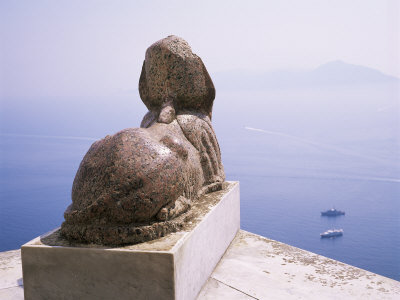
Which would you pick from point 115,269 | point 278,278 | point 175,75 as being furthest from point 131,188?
point 175,75

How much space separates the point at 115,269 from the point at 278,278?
170cm

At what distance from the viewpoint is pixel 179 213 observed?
370 centimetres

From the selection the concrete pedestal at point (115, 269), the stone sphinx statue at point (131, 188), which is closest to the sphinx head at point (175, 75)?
the stone sphinx statue at point (131, 188)

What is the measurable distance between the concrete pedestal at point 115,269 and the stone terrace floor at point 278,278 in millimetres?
461

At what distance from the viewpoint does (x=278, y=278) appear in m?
4.14

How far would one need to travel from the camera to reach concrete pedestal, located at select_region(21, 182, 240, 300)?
121 inches

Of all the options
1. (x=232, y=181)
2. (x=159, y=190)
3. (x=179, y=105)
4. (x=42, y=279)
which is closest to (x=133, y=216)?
(x=159, y=190)

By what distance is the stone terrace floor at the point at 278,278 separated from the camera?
12.6 ft

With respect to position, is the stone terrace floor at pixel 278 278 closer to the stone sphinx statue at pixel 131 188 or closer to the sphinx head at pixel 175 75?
the stone sphinx statue at pixel 131 188

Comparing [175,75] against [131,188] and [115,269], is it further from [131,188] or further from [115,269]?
[115,269]

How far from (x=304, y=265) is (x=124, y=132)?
2.35 meters

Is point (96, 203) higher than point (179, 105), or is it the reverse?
point (179, 105)

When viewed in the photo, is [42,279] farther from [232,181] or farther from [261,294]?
[232,181]

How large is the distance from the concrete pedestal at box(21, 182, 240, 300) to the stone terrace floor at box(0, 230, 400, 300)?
461mm
